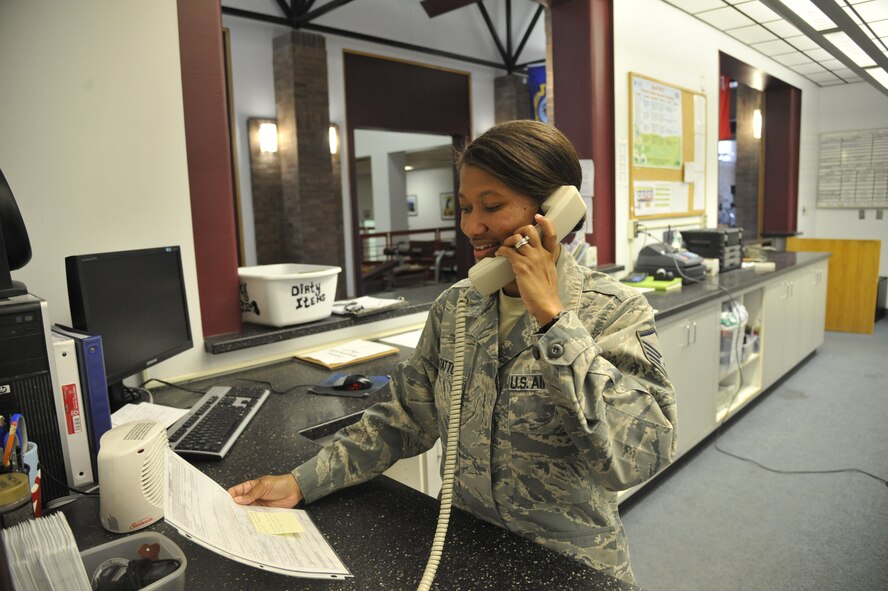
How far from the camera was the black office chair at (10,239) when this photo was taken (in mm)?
1209

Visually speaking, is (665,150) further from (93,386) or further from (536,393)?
(93,386)

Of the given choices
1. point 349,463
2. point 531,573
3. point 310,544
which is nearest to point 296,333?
point 349,463

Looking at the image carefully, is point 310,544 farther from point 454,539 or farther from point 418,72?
point 418,72

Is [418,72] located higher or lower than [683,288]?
higher

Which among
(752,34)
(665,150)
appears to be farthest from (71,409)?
(752,34)

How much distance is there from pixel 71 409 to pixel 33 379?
3.9 inches

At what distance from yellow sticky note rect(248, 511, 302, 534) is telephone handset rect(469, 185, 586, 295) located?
0.52 meters

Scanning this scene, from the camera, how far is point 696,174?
14.6 feet

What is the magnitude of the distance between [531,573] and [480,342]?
0.41 m

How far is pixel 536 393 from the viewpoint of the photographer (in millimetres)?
1047

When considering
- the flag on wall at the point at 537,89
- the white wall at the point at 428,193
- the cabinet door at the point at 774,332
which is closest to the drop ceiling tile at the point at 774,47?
the cabinet door at the point at 774,332

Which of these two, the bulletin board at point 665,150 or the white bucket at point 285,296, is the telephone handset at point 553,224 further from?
the bulletin board at point 665,150

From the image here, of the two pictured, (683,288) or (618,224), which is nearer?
(683,288)

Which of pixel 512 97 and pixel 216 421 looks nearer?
pixel 216 421
